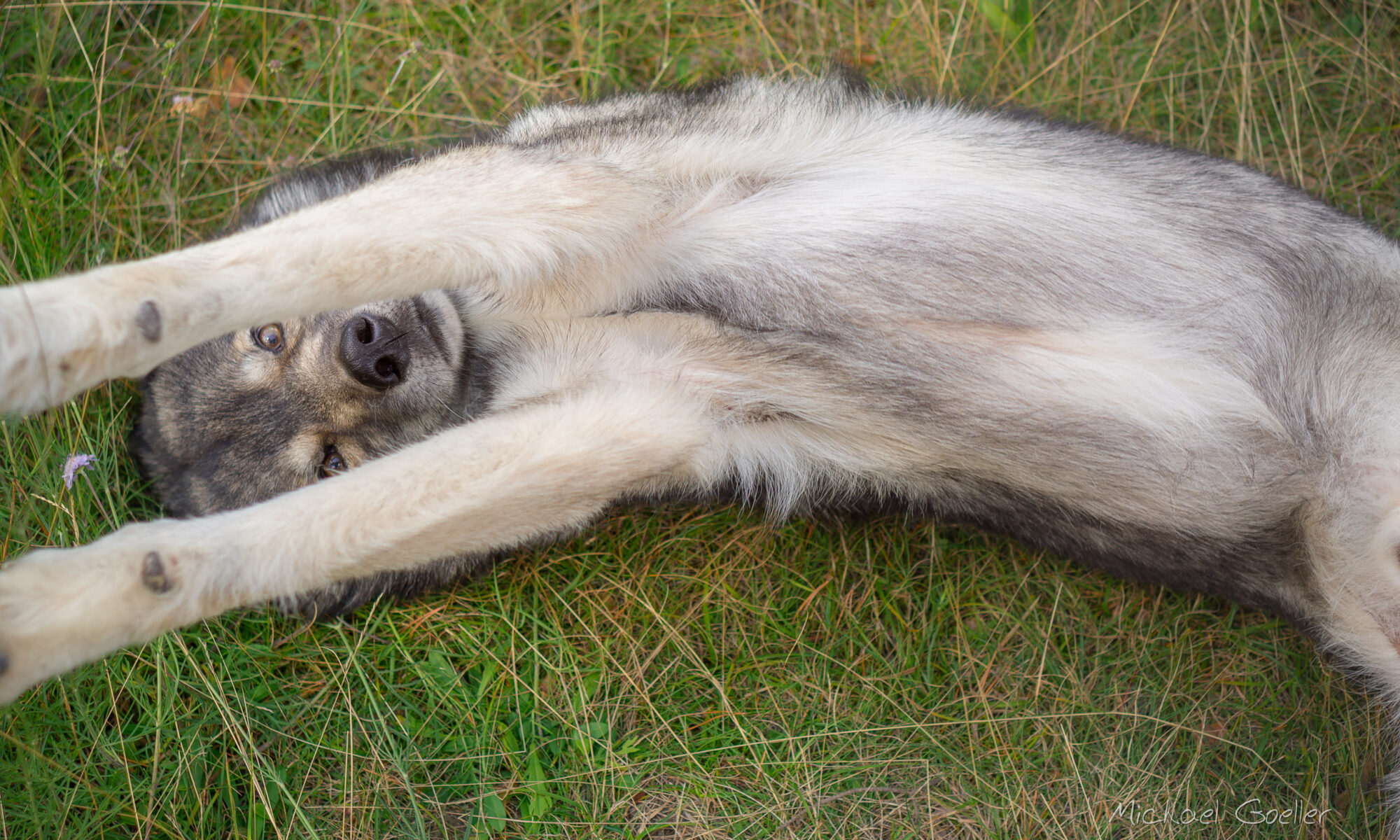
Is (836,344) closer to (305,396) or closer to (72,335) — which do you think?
(305,396)

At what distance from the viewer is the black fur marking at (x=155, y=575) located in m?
1.96

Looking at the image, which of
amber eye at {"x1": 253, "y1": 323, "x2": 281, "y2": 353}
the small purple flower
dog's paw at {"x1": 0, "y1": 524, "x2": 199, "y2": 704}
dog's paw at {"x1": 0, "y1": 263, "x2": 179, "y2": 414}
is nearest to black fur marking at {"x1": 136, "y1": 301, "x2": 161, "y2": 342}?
dog's paw at {"x1": 0, "y1": 263, "x2": 179, "y2": 414}

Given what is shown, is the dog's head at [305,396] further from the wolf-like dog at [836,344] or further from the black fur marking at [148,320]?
the black fur marking at [148,320]

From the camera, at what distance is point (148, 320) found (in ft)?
6.15

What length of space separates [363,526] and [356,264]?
64cm

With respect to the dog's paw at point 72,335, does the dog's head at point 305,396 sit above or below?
below

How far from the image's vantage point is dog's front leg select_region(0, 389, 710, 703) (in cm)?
188

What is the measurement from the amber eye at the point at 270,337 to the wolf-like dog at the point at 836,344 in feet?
0.10

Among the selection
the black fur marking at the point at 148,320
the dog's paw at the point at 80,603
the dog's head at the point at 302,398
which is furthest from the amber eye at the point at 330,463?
the black fur marking at the point at 148,320

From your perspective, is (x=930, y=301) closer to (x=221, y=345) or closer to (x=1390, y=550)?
(x=1390, y=550)

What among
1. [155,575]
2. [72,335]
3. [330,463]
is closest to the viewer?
[72,335]

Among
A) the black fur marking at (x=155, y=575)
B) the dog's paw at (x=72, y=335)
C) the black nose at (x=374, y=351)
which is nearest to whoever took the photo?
the dog's paw at (x=72, y=335)

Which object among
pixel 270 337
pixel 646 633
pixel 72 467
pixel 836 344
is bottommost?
pixel 646 633

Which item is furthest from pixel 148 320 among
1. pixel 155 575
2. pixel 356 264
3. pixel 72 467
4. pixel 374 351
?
pixel 72 467
